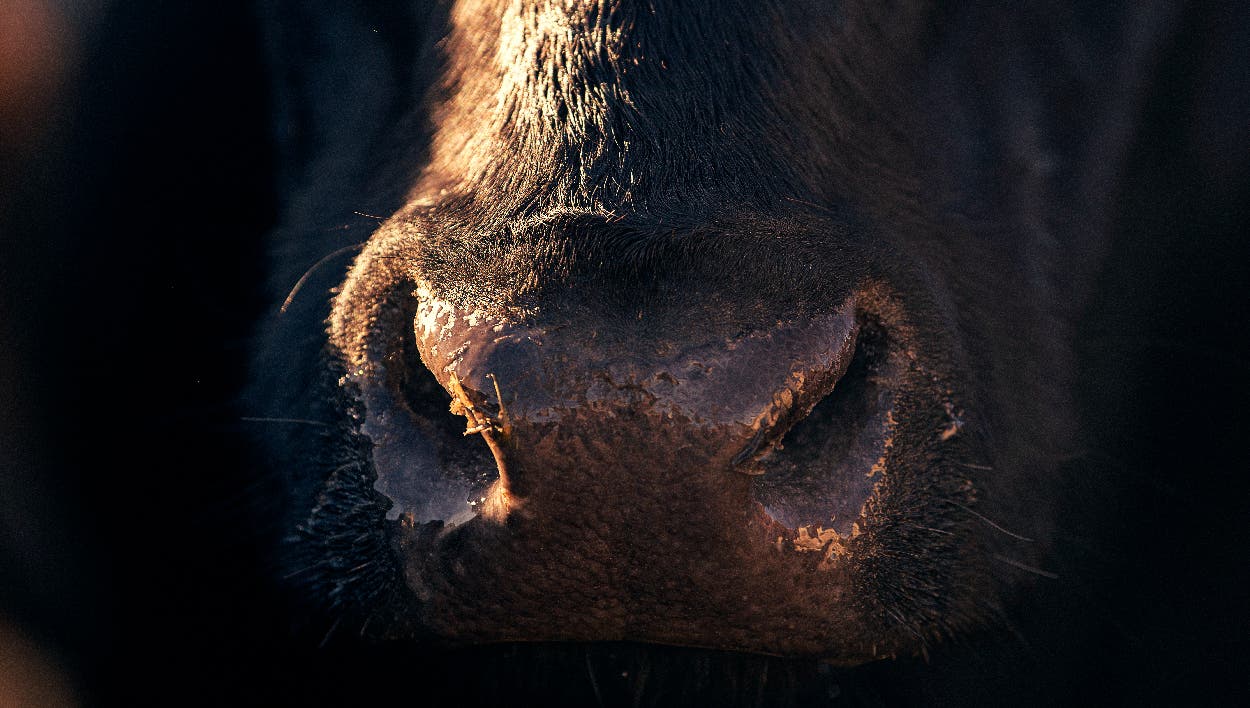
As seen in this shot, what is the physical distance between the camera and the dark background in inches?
57.5

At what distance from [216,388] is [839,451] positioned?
0.92 m

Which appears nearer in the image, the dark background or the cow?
the cow

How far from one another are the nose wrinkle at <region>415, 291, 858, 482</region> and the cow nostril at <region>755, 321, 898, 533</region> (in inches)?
3.0

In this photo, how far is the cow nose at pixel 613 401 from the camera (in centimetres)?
107

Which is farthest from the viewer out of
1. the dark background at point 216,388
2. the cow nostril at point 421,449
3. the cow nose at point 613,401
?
the dark background at point 216,388

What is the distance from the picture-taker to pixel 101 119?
1.65 metres

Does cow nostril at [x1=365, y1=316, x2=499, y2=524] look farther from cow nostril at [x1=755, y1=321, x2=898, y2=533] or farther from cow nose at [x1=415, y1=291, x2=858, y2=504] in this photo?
cow nostril at [x1=755, y1=321, x2=898, y2=533]

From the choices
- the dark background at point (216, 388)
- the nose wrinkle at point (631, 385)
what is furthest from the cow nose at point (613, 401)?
the dark background at point (216, 388)

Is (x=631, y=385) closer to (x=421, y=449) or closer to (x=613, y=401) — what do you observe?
(x=613, y=401)

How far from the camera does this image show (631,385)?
3.53 ft

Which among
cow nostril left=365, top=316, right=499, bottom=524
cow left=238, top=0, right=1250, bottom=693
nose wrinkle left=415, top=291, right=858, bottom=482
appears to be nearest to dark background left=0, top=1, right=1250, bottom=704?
cow left=238, top=0, right=1250, bottom=693

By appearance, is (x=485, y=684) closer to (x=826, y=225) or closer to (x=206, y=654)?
(x=206, y=654)

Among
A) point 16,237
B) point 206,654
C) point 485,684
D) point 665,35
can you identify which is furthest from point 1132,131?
point 16,237

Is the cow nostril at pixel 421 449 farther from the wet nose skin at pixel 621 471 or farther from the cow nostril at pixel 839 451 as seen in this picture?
the cow nostril at pixel 839 451
